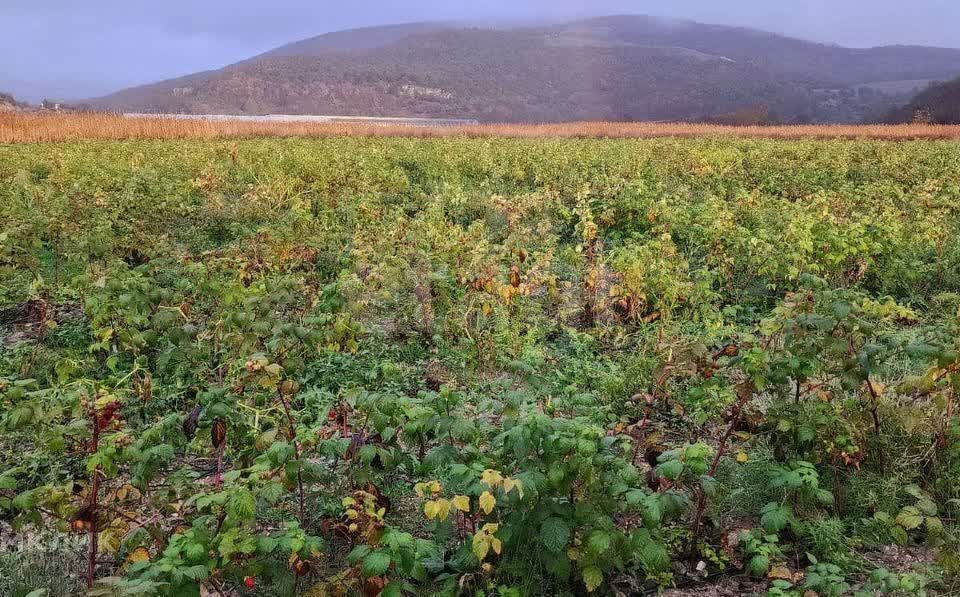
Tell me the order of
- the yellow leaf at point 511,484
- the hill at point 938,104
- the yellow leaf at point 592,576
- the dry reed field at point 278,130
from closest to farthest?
the yellow leaf at point 511,484 → the yellow leaf at point 592,576 → the dry reed field at point 278,130 → the hill at point 938,104

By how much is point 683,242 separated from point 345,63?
396ft

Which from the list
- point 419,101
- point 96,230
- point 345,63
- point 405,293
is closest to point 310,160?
point 96,230

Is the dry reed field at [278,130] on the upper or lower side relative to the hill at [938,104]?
lower

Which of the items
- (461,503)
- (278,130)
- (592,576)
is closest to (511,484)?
(461,503)

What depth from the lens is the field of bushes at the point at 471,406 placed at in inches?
100

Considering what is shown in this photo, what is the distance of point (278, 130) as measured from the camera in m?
28.3

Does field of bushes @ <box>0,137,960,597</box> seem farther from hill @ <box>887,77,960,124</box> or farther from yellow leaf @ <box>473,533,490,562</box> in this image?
hill @ <box>887,77,960,124</box>

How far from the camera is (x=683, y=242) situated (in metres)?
8.36

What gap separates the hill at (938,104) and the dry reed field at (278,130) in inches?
1429

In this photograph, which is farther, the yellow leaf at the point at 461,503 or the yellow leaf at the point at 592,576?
the yellow leaf at the point at 592,576

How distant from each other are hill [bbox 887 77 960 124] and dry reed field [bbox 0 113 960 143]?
3631 centimetres

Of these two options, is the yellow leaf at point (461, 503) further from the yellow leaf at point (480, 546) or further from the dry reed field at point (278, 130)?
the dry reed field at point (278, 130)

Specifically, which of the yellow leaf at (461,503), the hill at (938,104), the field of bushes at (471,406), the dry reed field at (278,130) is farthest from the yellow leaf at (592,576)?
the hill at (938,104)

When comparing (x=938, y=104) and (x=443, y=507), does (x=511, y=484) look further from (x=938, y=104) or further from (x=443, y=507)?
(x=938, y=104)
